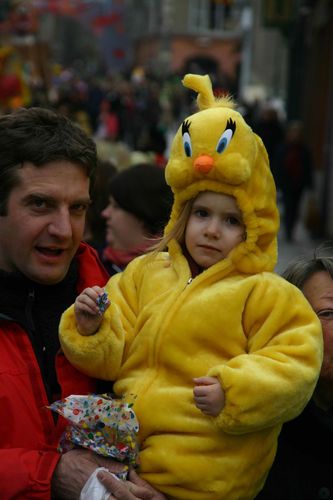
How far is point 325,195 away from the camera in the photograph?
17.2 m

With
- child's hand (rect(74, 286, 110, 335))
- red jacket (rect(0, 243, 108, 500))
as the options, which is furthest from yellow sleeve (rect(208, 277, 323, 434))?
red jacket (rect(0, 243, 108, 500))

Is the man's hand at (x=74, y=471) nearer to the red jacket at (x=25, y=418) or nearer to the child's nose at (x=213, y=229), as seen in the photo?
the red jacket at (x=25, y=418)

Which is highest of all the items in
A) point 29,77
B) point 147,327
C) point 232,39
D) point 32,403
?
point 147,327

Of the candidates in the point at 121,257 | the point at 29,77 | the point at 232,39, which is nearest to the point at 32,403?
the point at 121,257

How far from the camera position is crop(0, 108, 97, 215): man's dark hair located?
299 centimetres

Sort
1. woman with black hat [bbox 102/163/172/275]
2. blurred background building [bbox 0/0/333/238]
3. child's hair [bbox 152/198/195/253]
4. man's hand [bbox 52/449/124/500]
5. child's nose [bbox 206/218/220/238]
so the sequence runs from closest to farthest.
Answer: man's hand [bbox 52/449/124/500]
child's nose [bbox 206/218/220/238]
child's hair [bbox 152/198/195/253]
woman with black hat [bbox 102/163/172/275]
blurred background building [bbox 0/0/333/238]

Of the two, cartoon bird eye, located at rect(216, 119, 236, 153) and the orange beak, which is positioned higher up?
cartoon bird eye, located at rect(216, 119, 236, 153)

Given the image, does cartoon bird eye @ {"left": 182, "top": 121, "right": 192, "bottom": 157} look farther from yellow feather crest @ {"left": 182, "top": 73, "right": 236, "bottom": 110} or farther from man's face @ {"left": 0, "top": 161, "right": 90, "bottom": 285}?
man's face @ {"left": 0, "top": 161, "right": 90, "bottom": 285}

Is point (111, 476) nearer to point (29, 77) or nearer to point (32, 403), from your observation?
point (32, 403)

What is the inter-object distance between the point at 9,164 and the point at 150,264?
51 centimetres

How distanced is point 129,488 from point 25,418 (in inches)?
13.7

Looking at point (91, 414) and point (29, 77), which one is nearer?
point (91, 414)

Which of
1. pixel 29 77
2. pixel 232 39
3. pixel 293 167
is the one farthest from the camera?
pixel 232 39

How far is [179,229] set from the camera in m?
3.04
